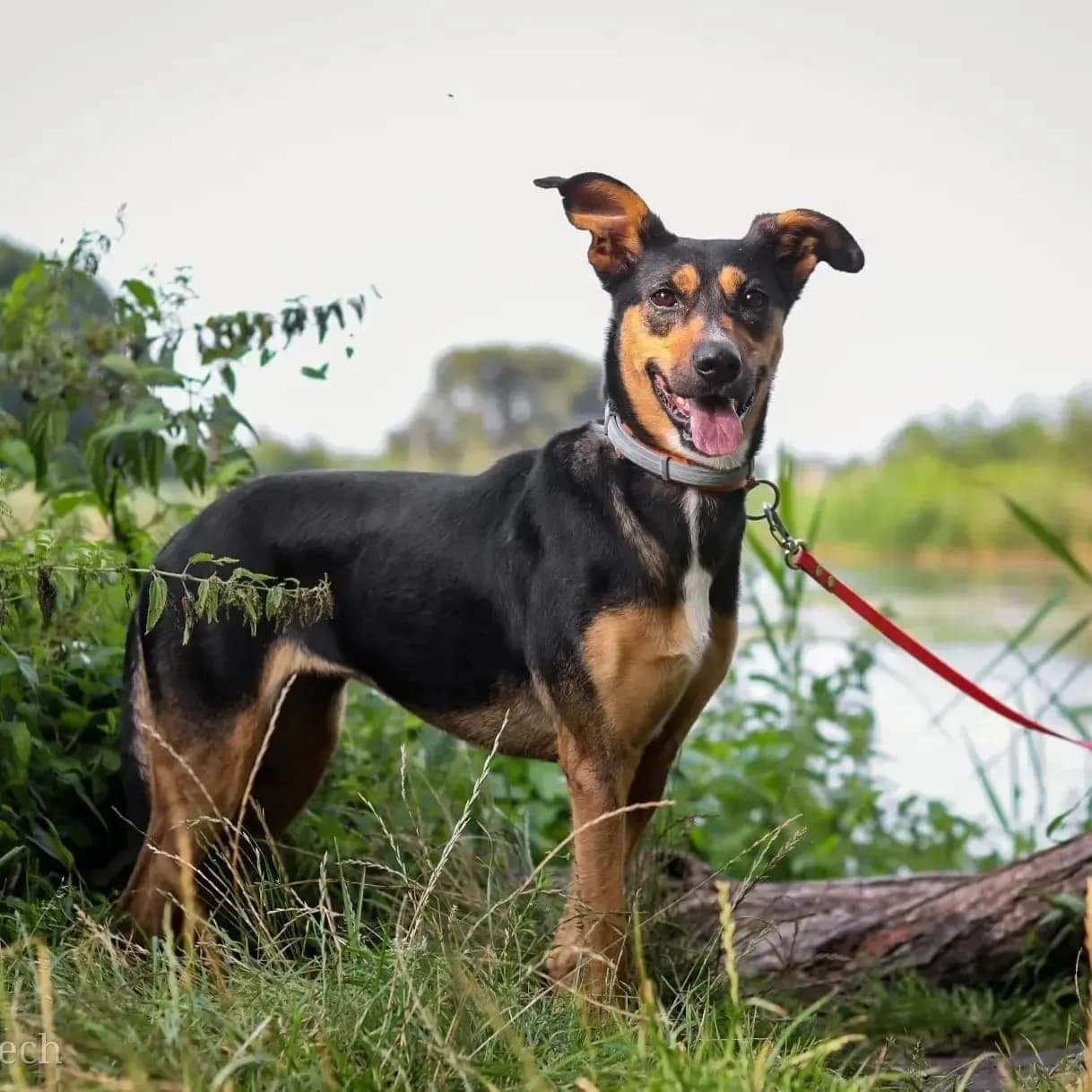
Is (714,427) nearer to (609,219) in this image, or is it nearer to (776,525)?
(776,525)

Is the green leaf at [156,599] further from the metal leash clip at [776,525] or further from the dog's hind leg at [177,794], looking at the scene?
the metal leash clip at [776,525]

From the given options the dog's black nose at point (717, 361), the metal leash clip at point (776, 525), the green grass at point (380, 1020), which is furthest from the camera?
the metal leash clip at point (776, 525)

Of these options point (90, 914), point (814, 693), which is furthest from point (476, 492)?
point (814, 693)

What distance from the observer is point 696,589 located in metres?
3.59

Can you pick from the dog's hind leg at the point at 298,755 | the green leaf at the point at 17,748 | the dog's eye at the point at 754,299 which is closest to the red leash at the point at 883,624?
the dog's eye at the point at 754,299

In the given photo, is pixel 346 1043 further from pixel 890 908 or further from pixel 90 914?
pixel 890 908

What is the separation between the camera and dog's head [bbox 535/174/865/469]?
353 cm

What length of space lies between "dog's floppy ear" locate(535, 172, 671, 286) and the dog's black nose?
1.45 ft

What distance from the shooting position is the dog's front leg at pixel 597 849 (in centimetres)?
346

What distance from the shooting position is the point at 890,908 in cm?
476

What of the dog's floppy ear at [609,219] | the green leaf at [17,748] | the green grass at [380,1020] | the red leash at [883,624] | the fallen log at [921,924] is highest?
the dog's floppy ear at [609,219]

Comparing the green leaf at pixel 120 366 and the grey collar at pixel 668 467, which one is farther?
the green leaf at pixel 120 366

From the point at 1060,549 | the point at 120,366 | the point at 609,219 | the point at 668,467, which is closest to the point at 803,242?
the point at 609,219

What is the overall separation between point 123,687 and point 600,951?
157 centimetres
